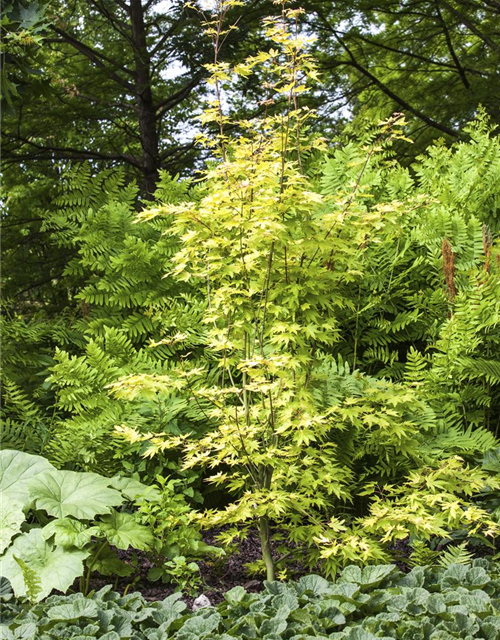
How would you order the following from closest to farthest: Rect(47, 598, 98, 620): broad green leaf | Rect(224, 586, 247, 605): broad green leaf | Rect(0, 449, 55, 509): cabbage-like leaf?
1. Rect(47, 598, 98, 620): broad green leaf
2. Rect(224, 586, 247, 605): broad green leaf
3. Rect(0, 449, 55, 509): cabbage-like leaf

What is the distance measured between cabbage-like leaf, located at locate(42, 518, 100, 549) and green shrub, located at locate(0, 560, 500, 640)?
0.78ft

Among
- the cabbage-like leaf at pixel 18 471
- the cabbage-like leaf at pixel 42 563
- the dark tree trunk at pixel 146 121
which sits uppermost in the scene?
the dark tree trunk at pixel 146 121

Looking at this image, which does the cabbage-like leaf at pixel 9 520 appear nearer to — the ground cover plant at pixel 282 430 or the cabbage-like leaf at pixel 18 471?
the ground cover plant at pixel 282 430

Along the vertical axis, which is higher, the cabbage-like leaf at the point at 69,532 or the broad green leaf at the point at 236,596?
the cabbage-like leaf at the point at 69,532

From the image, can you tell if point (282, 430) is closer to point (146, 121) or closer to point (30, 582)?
point (30, 582)

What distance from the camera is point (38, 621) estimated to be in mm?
2375

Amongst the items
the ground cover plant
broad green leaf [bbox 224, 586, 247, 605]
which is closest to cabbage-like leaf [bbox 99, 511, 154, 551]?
the ground cover plant

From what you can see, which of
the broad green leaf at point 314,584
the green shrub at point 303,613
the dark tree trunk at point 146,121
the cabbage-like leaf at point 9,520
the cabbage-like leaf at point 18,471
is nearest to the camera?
the green shrub at point 303,613

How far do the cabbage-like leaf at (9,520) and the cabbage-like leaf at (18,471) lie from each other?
114mm

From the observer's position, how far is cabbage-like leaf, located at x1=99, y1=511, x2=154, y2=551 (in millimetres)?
2807

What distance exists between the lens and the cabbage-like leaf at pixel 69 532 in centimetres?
274

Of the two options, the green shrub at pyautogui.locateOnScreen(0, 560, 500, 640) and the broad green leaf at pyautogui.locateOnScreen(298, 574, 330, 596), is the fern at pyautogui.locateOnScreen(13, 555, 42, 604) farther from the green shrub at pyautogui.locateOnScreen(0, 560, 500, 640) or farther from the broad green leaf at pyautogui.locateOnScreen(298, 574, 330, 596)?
the broad green leaf at pyautogui.locateOnScreen(298, 574, 330, 596)

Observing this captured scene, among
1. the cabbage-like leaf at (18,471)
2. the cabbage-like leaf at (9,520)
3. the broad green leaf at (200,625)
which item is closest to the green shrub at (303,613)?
the broad green leaf at (200,625)

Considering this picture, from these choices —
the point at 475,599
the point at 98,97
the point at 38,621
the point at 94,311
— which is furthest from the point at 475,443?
the point at 98,97
